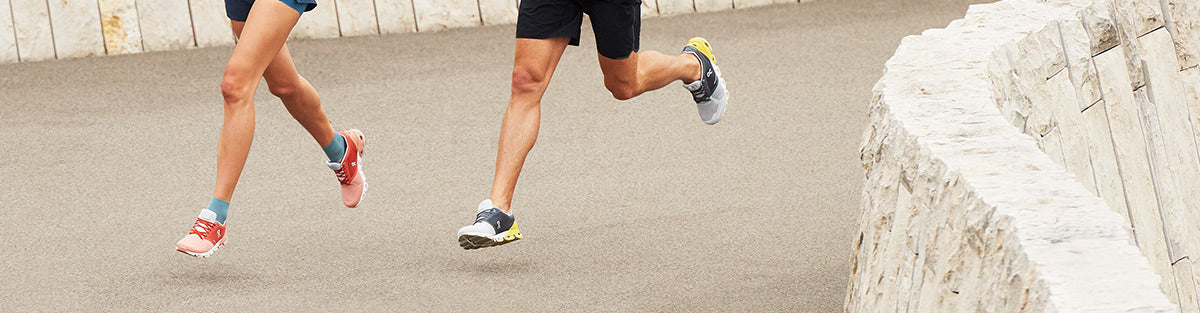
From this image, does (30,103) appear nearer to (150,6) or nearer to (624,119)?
(150,6)

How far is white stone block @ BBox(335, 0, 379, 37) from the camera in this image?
715 centimetres

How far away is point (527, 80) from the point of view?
3822 millimetres

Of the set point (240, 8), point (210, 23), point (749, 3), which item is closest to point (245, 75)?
point (240, 8)

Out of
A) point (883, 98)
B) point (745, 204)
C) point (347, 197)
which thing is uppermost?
point (883, 98)

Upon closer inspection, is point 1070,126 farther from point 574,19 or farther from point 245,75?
point 245,75

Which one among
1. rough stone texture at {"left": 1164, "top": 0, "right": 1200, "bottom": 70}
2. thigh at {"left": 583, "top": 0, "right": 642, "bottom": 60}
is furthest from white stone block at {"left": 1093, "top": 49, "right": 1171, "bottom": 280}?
thigh at {"left": 583, "top": 0, "right": 642, "bottom": 60}

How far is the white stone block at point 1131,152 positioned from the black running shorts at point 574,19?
130 centimetres

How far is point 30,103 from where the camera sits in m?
6.12

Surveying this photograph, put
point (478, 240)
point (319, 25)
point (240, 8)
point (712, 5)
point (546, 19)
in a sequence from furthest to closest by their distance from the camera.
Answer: point (712, 5) < point (319, 25) < point (240, 8) < point (546, 19) < point (478, 240)

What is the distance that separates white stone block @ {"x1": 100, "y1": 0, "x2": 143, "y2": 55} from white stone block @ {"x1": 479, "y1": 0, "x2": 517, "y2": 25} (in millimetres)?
1805

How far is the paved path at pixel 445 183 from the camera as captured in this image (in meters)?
3.71

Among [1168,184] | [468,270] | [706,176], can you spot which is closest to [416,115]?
[706,176]

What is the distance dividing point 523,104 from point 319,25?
11.8 ft

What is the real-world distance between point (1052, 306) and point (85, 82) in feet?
18.5
